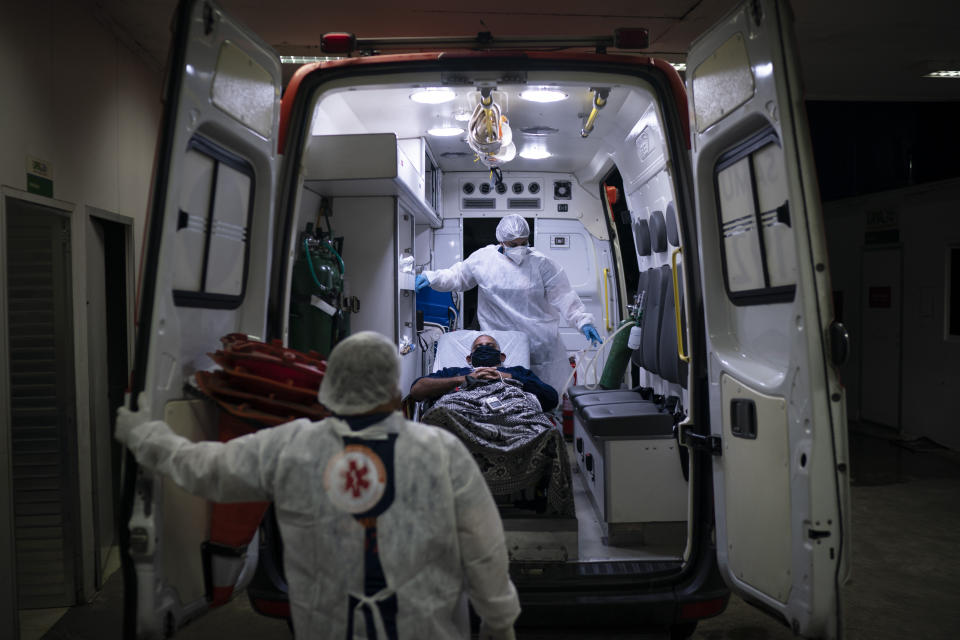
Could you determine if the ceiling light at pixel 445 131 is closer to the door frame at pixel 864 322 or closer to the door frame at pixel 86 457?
the door frame at pixel 86 457

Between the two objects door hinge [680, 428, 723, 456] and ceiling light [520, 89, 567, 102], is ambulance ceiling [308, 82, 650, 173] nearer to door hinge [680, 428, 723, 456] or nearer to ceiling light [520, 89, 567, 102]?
ceiling light [520, 89, 567, 102]

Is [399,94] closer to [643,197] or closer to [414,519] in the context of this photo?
[643,197]

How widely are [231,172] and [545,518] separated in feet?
6.49

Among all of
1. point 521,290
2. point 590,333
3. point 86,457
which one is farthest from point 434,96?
point 86,457

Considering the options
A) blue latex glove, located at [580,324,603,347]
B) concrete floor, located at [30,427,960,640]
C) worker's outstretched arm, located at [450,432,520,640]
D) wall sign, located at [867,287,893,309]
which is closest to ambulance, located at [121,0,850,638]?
concrete floor, located at [30,427,960,640]

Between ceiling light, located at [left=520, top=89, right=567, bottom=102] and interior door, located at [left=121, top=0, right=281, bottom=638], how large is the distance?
7.55 feet

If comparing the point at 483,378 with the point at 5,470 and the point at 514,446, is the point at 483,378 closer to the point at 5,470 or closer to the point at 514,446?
the point at 514,446

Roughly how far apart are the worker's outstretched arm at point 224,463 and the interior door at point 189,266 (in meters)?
0.15

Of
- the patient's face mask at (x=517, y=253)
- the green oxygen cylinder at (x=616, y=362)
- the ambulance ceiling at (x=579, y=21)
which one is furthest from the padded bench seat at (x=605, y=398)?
the ambulance ceiling at (x=579, y=21)

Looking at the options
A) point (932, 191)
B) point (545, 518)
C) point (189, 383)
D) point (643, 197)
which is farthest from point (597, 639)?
point (932, 191)

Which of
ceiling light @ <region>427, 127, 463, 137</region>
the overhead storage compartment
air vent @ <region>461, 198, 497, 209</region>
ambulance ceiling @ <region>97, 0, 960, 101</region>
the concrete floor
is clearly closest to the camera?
the concrete floor

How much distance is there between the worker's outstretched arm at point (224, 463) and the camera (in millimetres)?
1657

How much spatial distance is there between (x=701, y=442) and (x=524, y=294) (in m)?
3.65

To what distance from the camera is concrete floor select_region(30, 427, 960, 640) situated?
3217 mm
